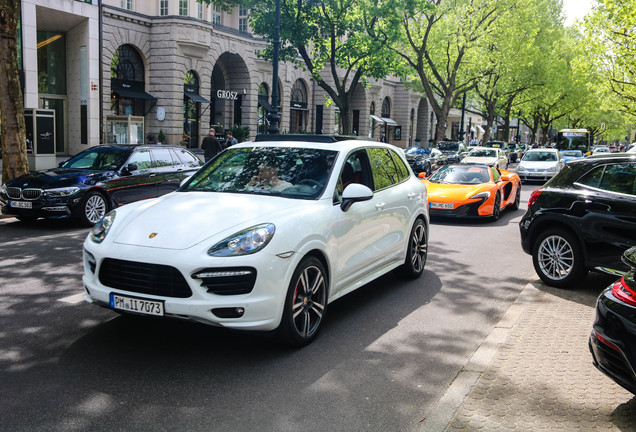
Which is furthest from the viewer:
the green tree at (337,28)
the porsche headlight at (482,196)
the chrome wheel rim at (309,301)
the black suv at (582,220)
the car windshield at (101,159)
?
the green tree at (337,28)

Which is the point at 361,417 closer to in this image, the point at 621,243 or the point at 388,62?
the point at 621,243

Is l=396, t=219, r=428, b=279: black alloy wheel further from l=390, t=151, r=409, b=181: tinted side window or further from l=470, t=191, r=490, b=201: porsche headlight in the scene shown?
l=470, t=191, r=490, b=201: porsche headlight

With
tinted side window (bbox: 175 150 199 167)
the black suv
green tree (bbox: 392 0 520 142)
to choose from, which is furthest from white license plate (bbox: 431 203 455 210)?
green tree (bbox: 392 0 520 142)

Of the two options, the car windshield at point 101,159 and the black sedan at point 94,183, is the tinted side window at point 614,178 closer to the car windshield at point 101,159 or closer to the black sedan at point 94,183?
the black sedan at point 94,183

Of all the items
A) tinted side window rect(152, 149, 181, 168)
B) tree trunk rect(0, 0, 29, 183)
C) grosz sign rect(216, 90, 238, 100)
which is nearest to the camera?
tinted side window rect(152, 149, 181, 168)

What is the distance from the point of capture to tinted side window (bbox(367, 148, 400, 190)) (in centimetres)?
649

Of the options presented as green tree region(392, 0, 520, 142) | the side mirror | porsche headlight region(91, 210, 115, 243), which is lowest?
porsche headlight region(91, 210, 115, 243)

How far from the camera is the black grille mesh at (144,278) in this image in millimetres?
4270

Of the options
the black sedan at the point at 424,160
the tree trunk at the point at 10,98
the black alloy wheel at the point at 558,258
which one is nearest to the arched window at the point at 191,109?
the black sedan at the point at 424,160

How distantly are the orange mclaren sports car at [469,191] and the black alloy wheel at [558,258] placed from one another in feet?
18.4

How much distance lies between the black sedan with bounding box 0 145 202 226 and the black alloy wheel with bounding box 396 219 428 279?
21.7 feet

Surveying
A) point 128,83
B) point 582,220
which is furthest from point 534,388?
point 128,83

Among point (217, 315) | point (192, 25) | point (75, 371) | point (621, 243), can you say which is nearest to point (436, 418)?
point (217, 315)

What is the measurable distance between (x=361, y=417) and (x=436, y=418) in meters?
0.46
